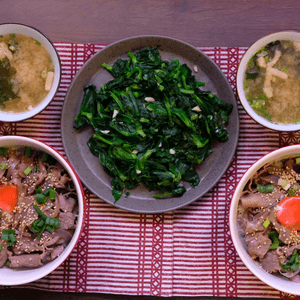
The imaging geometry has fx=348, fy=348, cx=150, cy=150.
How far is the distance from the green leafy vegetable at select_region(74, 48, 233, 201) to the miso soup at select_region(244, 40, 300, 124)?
20 centimetres

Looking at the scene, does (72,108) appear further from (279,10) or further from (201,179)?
(279,10)

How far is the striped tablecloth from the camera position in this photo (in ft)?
7.78

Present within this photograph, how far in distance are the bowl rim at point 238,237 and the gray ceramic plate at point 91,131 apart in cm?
25

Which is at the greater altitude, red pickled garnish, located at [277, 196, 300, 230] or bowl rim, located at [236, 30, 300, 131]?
bowl rim, located at [236, 30, 300, 131]

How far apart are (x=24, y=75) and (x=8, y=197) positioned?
0.81m

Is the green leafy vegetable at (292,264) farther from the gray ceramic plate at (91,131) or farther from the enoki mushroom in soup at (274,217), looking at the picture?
the gray ceramic plate at (91,131)

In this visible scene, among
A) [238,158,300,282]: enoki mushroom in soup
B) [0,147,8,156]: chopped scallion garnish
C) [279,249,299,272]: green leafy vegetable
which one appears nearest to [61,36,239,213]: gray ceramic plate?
[238,158,300,282]: enoki mushroom in soup

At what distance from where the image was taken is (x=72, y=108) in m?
2.35

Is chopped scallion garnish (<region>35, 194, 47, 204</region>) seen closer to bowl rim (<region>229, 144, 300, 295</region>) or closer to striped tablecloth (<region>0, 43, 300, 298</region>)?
striped tablecloth (<region>0, 43, 300, 298</region>)

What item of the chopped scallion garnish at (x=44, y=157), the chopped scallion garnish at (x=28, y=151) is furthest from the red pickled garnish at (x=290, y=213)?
the chopped scallion garnish at (x=28, y=151)

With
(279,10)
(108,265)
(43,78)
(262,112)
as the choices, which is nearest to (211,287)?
(108,265)

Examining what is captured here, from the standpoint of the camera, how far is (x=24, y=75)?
7.63ft

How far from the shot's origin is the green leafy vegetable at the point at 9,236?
7.09 feet

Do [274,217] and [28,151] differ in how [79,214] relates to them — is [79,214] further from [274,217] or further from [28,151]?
[274,217]
